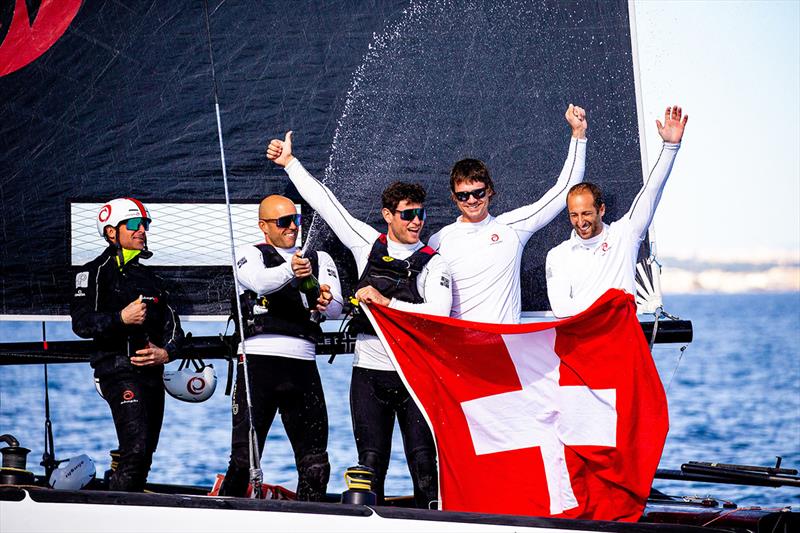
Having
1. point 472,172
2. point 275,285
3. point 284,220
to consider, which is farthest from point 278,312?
point 472,172

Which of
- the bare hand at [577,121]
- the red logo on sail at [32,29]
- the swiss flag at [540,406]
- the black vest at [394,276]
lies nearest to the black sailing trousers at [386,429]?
the swiss flag at [540,406]

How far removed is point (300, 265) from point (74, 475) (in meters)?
1.47

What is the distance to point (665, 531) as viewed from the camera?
3979 millimetres

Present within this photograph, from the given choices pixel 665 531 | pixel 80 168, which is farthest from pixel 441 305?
pixel 80 168

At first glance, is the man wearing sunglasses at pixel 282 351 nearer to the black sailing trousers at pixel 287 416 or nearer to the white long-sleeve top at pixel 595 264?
the black sailing trousers at pixel 287 416

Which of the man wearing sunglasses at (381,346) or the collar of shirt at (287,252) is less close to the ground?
the collar of shirt at (287,252)

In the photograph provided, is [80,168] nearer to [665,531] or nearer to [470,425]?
[470,425]

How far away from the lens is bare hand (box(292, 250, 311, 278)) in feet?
14.9

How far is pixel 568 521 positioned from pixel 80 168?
276 cm

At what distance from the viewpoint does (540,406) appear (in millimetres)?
4613

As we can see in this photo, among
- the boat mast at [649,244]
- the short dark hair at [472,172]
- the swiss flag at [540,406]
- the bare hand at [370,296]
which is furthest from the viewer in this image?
the boat mast at [649,244]

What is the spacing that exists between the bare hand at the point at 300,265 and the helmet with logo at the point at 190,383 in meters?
0.97

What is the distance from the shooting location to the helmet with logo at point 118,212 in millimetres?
4848

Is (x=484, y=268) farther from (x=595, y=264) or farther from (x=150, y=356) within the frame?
(x=150, y=356)
